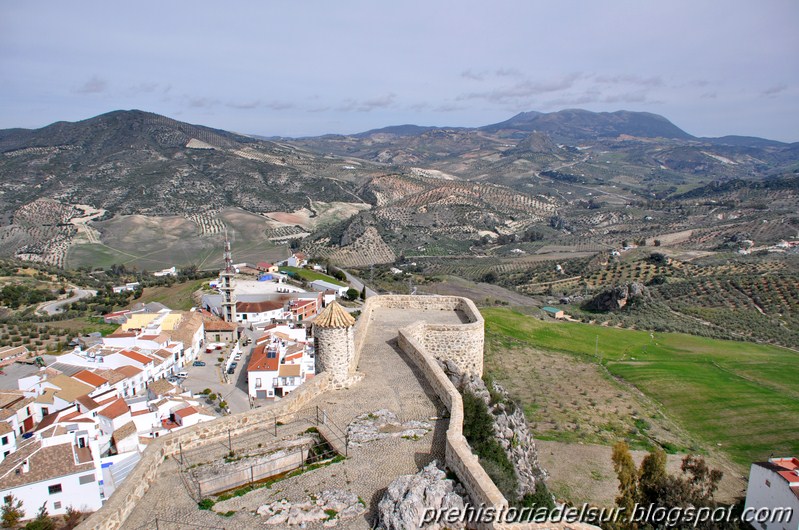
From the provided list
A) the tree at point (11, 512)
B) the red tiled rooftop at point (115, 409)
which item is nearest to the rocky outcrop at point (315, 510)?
the tree at point (11, 512)

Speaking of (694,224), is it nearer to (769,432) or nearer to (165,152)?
(769,432)

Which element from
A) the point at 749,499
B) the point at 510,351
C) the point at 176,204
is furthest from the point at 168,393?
the point at 176,204

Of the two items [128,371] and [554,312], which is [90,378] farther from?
[554,312]

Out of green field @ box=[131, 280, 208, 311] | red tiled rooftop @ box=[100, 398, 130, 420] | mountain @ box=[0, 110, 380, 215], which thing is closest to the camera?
red tiled rooftop @ box=[100, 398, 130, 420]

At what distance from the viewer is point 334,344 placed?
11.1 m

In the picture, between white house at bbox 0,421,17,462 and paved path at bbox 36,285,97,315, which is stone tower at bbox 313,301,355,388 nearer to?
white house at bbox 0,421,17,462

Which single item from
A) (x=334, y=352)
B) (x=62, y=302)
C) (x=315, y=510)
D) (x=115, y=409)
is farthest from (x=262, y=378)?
(x=62, y=302)

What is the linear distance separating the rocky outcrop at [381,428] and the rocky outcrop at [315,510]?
154 centimetres

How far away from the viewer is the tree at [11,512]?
545 inches

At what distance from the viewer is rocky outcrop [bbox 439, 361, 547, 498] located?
12.6m

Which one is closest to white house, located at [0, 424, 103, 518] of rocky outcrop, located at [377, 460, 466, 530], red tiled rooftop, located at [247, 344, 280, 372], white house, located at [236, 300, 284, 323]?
red tiled rooftop, located at [247, 344, 280, 372]

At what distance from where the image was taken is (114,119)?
17000cm

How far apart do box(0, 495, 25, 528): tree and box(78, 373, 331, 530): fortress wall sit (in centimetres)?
917

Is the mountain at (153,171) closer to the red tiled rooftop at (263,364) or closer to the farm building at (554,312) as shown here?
the farm building at (554,312)
